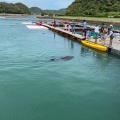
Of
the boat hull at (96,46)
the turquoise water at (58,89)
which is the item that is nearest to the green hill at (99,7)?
the boat hull at (96,46)

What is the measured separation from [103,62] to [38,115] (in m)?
10.7

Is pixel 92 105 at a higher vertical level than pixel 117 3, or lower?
lower

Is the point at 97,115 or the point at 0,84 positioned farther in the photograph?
the point at 0,84

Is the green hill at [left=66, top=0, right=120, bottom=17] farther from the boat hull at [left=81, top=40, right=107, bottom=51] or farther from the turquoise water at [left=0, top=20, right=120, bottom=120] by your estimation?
the turquoise water at [left=0, top=20, right=120, bottom=120]

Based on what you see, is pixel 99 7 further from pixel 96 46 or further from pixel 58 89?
pixel 58 89

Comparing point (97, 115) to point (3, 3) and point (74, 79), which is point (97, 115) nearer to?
point (74, 79)

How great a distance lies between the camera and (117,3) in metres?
108

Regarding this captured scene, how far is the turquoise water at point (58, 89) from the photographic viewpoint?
32.8ft

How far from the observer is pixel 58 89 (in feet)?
41.2

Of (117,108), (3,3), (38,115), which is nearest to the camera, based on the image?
(38,115)

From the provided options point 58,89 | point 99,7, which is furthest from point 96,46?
point 99,7

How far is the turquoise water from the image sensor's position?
9992 millimetres

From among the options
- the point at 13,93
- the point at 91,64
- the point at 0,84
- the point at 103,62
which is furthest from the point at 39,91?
the point at 103,62

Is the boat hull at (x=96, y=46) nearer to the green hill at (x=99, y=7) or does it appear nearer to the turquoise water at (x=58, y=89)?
the turquoise water at (x=58, y=89)
